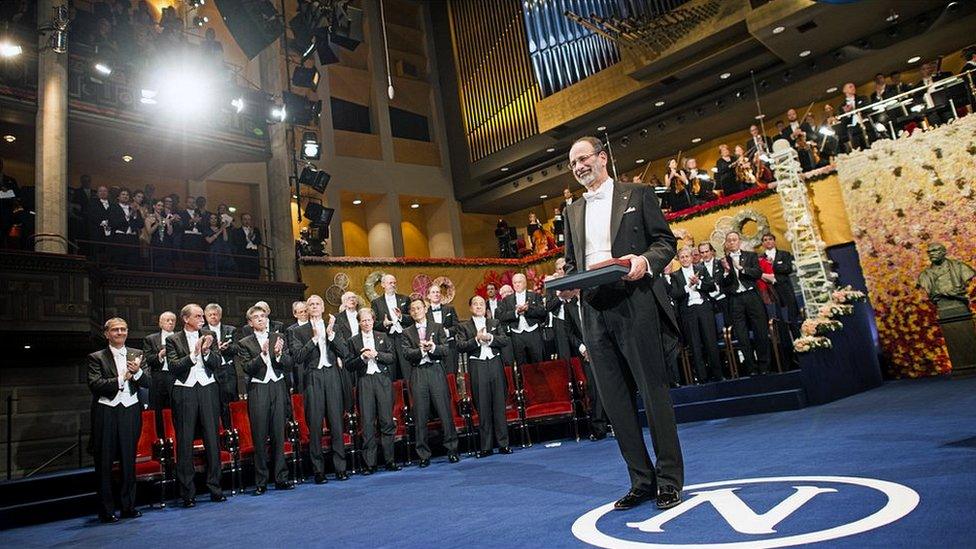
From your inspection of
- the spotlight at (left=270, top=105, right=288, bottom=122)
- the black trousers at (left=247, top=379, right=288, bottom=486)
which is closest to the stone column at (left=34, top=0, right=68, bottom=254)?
the spotlight at (left=270, top=105, right=288, bottom=122)

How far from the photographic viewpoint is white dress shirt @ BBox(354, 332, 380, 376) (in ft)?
19.6

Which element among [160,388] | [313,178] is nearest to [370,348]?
[160,388]

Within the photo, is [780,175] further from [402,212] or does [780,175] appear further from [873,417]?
[402,212]

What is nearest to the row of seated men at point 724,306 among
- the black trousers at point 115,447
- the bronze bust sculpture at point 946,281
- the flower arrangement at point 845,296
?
the flower arrangement at point 845,296

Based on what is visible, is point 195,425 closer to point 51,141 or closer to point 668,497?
point 668,497

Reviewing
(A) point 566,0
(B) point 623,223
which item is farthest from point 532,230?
(B) point 623,223

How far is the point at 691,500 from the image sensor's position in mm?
2494

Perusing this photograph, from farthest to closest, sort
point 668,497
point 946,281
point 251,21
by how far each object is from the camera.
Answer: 1. point 251,21
2. point 946,281
3. point 668,497

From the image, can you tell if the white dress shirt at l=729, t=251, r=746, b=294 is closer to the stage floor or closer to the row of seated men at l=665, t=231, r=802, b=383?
the row of seated men at l=665, t=231, r=802, b=383

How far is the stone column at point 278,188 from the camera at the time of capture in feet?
36.1

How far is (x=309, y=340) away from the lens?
5.92 m

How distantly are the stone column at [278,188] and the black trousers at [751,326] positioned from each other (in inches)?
281

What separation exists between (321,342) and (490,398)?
1630 millimetres

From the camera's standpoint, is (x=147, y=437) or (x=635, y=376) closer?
(x=635, y=376)
